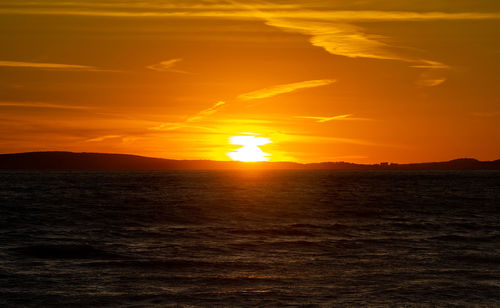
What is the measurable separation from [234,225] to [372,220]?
1193 cm

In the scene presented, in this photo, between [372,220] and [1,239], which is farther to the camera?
[372,220]

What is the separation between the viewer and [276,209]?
5784cm

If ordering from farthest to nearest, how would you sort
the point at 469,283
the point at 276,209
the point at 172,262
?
the point at 276,209, the point at 172,262, the point at 469,283

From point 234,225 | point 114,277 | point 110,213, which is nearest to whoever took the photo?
point 114,277

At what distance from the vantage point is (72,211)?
175 ft

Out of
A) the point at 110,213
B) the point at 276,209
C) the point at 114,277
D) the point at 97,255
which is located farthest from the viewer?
the point at 276,209

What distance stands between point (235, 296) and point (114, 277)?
5559 mm

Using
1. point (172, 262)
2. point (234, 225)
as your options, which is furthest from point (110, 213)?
point (172, 262)

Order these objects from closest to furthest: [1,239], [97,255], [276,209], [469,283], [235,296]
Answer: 1. [235,296]
2. [469,283]
3. [97,255]
4. [1,239]
5. [276,209]

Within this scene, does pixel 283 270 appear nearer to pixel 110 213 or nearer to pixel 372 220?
pixel 372 220

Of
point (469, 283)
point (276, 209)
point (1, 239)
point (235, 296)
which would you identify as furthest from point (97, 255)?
point (276, 209)

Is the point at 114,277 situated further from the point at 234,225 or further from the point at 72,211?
the point at 72,211

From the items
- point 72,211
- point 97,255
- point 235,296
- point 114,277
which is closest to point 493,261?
point 235,296

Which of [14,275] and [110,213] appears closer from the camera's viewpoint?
[14,275]
